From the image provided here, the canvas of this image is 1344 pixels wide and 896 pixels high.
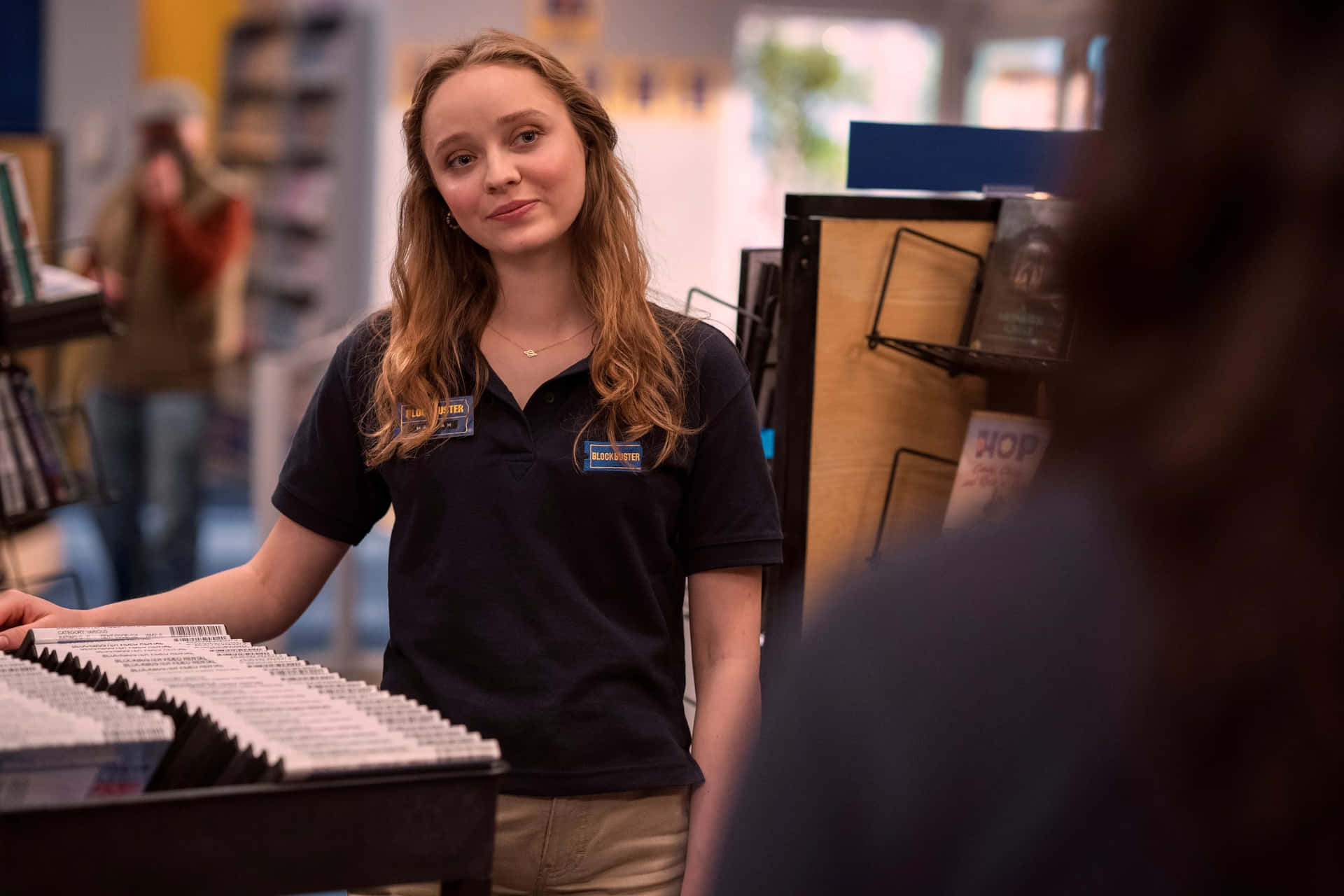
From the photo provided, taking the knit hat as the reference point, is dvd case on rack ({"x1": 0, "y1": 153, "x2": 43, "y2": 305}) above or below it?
below

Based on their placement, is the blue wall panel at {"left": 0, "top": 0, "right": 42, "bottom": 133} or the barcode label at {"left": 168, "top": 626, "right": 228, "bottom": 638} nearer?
the barcode label at {"left": 168, "top": 626, "right": 228, "bottom": 638}

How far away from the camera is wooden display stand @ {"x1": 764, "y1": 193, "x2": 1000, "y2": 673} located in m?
1.74

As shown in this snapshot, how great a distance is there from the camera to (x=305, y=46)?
8.12 meters

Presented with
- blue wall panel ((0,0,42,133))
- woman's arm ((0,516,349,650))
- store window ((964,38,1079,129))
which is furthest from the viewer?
store window ((964,38,1079,129))

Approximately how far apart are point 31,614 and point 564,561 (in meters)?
0.56

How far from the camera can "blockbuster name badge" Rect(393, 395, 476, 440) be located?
1.55 metres

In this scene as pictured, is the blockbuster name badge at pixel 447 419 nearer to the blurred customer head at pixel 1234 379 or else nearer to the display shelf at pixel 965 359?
the display shelf at pixel 965 359

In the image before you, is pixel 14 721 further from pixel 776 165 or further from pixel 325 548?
pixel 776 165

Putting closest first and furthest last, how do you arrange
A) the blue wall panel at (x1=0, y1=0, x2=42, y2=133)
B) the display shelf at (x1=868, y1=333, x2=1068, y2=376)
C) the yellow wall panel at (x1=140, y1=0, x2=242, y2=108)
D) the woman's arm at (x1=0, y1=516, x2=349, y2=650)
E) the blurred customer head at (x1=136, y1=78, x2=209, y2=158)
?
1. the woman's arm at (x1=0, y1=516, x2=349, y2=650)
2. the display shelf at (x1=868, y1=333, x2=1068, y2=376)
3. the blurred customer head at (x1=136, y1=78, x2=209, y2=158)
4. the blue wall panel at (x1=0, y1=0, x2=42, y2=133)
5. the yellow wall panel at (x1=140, y1=0, x2=242, y2=108)

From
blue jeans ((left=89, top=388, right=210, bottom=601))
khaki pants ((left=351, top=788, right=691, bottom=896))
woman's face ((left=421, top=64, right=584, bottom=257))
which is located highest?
woman's face ((left=421, top=64, right=584, bottom=257))

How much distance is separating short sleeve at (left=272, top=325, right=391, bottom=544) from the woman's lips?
0.27 metres

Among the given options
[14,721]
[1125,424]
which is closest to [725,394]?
[14,721]

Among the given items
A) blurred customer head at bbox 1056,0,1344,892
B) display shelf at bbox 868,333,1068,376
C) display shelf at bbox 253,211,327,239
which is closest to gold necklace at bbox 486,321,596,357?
display shelf at bbox 868,333,1068,376

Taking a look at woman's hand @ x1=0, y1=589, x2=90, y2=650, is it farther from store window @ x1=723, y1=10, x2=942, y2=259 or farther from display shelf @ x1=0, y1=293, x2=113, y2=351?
store window @ x1=723, y1=10, x2=942, y2=259
